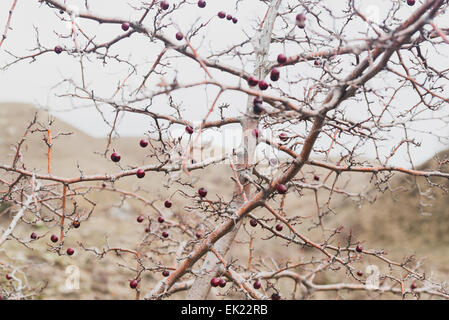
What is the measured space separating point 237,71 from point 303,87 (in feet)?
4.04

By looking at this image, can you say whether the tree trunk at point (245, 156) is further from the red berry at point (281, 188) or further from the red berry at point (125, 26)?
the red berry at point (125, 26)

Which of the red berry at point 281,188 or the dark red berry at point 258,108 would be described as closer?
the dark red berry at point 258,108

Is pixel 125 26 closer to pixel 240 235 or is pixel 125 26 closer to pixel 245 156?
pixel 245 156

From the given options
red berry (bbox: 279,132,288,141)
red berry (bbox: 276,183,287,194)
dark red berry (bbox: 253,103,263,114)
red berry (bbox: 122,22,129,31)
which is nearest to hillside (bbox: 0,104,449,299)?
red berry (bbox: 122,22,129,31)

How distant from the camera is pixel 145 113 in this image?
2803 mm

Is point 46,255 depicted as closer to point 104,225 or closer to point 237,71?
point 104,225

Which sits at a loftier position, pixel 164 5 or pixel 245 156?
pixel 164 5

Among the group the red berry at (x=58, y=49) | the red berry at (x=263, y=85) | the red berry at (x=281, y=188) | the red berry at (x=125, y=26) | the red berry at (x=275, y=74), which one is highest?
the red berry at (x=125, y=26)

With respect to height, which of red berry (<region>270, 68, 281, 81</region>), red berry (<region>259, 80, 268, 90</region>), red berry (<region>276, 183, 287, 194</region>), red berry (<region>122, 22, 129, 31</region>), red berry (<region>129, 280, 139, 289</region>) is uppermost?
red berry (<region>122, 22, 129, 31</region>)

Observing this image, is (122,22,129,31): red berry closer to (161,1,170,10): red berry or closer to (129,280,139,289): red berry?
(161,1,170,10): red berry

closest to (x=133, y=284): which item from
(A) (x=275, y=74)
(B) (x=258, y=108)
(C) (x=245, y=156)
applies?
(C) (x=245, y=156)

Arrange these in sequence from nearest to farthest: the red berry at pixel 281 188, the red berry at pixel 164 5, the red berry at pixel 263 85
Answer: the red berry at pixel 263 85 < the red berry at pixel 281 188 < the red berry at pixel 164 5

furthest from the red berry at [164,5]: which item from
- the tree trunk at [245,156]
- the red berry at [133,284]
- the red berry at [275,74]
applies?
the red berry at [133,284]
